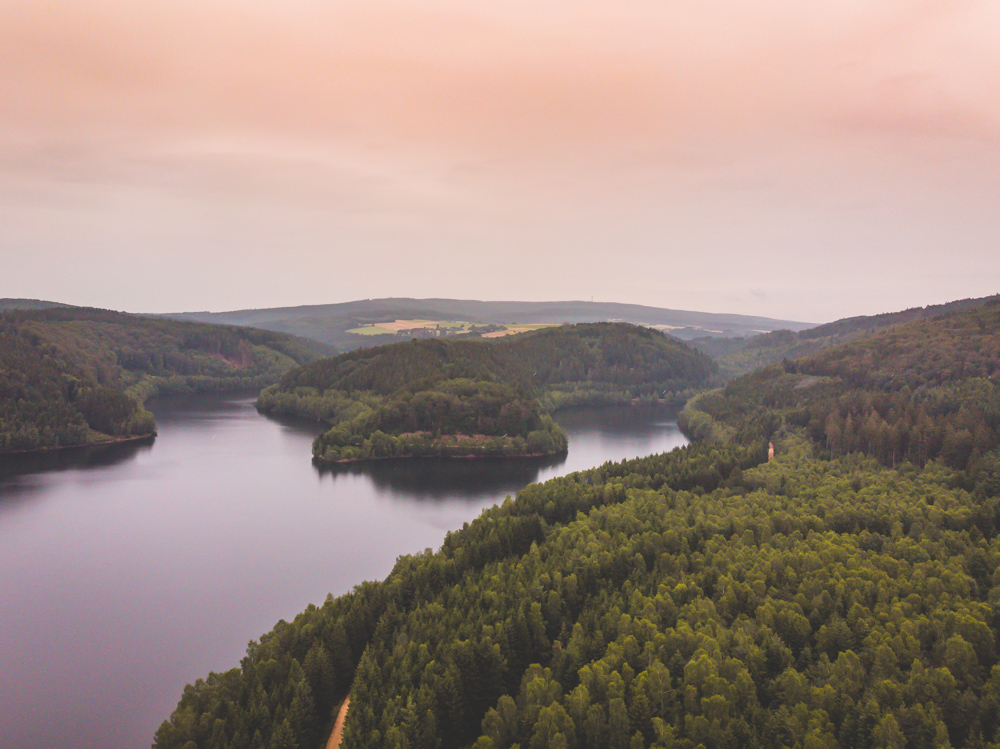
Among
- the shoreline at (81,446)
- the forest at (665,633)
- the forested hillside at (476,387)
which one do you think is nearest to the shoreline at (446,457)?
the forested hillside at (476,387)

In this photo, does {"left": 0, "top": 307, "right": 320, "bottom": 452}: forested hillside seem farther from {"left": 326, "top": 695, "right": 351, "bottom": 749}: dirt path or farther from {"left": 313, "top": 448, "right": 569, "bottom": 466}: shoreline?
{"left": 326, "top": 695, "right": 351, "bottom": 749}: dirt path

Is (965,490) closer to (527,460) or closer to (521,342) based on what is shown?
(527,460)

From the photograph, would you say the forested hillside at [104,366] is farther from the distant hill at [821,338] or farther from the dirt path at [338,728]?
the distant hill at [821,338]

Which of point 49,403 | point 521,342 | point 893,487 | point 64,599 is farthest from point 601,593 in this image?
point 521,342

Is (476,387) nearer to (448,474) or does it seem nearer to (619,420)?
(448,474)

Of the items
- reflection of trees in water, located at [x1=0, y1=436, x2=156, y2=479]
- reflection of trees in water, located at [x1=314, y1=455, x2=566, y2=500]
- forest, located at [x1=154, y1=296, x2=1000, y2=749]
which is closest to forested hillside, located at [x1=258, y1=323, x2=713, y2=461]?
reflection of trees in water, located at [x1=314, y1=455, x2=566, y2=500]

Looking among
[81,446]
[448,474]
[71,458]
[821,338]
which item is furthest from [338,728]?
[821,338]
